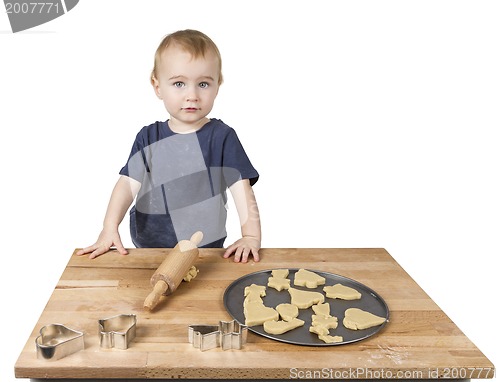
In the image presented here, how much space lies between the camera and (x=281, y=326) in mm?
2105

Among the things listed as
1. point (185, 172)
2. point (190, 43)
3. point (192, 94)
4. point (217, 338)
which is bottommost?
point (217, 338)

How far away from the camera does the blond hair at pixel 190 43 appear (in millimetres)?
2803

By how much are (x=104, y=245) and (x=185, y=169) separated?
1.80ft

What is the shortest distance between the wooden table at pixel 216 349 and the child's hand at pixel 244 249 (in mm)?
46

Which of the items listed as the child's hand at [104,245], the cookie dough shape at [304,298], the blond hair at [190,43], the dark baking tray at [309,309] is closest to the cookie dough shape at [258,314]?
the dark baking tray at [309,309]

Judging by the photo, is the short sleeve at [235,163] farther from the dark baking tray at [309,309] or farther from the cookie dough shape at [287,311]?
the cookie dough shape at [287,311]

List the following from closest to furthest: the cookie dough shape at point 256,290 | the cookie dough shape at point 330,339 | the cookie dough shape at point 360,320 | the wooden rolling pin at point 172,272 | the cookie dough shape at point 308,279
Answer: the cookie dough shape at point 330,339, the cookie dough shape at point 360,320, the wooden rolling pin at point 172,272, the cookie dough shape at point 256,290, the cookie dough shape at point 308,279

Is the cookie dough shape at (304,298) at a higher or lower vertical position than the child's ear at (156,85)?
lower

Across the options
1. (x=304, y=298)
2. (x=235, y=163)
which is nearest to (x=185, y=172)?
(x=235, y=163)

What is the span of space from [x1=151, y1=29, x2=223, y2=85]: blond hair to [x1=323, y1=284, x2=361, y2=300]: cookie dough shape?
1184mm

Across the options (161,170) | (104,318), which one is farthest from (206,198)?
(104,318)

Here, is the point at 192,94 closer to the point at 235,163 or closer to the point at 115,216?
the point at 235,163

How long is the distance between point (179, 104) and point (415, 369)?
1615 millimetres

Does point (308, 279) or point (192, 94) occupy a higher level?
point (192, 94)
